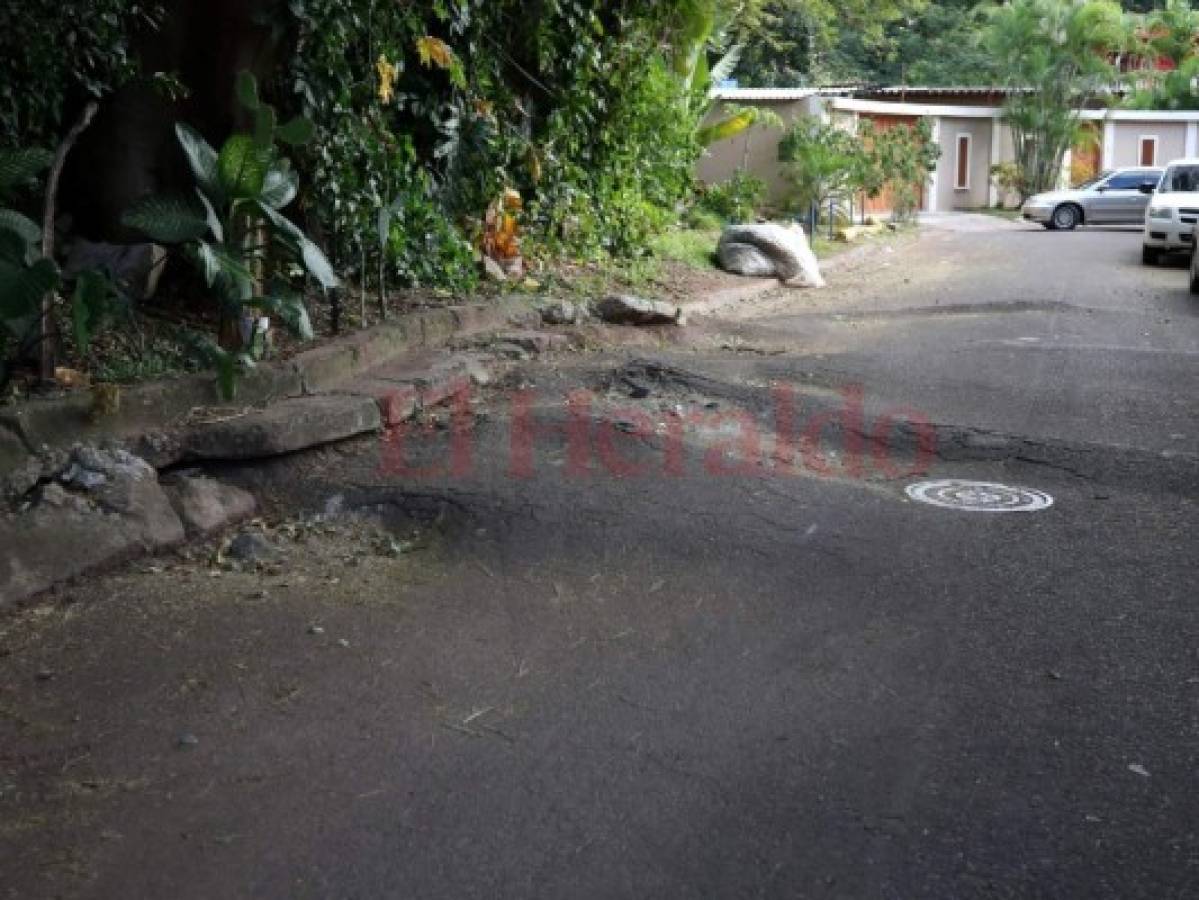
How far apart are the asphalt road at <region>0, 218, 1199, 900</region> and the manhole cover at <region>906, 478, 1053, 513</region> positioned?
0.38ft

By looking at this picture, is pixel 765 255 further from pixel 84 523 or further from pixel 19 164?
pixel 84 523

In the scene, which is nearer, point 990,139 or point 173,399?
point 173,399

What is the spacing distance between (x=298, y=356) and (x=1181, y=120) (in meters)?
41.2

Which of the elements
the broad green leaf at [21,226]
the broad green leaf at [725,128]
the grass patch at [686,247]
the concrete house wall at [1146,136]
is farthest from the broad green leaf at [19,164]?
the concrete house wall at [1146,136]

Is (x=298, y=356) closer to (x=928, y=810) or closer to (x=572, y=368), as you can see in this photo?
(x=572, y=368)

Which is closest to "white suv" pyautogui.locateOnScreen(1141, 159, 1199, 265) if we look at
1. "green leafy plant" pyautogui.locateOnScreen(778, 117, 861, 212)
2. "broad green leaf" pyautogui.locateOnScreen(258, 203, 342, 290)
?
"green leafy plant" pyautogui.locateOnScreen(778, 117, 861, 212)

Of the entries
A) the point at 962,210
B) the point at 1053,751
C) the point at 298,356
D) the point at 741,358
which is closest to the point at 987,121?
the point at 962,210

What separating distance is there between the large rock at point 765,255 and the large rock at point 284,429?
982 cm

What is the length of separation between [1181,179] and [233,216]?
1969cm

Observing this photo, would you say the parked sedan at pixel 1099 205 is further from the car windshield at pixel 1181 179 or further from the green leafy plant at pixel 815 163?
the green leafy plant at pixel 815 163

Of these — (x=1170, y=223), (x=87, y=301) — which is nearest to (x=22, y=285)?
(x=87, y=301)

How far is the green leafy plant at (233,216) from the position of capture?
21.1 feet

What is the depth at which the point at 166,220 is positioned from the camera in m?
6.42

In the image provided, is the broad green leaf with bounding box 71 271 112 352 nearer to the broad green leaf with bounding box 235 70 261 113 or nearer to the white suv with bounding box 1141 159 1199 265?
the broad green leaf with bounding box 235 70 261 113
